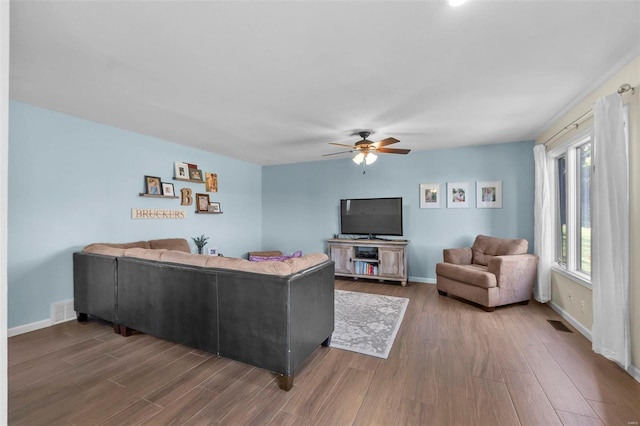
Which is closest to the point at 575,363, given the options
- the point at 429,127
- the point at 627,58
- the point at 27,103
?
the point at 627,58

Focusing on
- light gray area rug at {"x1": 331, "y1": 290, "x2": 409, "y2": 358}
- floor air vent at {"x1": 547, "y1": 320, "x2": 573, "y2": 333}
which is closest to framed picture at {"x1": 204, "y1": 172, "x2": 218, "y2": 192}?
light gray area rug at {"x1": 331, "y1": 290, "x2": 409, "y2": 358}

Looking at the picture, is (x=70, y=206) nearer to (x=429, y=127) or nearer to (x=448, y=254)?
(x=429, y=127)

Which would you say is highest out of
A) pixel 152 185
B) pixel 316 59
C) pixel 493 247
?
pixel 316 59

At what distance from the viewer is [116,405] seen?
1.83 meters

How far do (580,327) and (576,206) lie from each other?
1434 mm

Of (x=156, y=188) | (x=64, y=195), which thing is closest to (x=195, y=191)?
(x=156, y=188)

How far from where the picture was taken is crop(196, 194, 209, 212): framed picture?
495cm

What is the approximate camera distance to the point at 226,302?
2.18 m

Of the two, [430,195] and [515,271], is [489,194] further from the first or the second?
[515,271]

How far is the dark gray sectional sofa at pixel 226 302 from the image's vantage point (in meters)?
2.00

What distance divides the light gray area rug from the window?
2099 mm

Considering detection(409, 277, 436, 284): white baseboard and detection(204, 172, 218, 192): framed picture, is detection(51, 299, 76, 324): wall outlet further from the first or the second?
detection(409, 277, 436, 284): white baseboard

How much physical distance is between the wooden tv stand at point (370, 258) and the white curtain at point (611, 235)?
2722mm

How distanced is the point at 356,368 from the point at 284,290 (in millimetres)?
986
